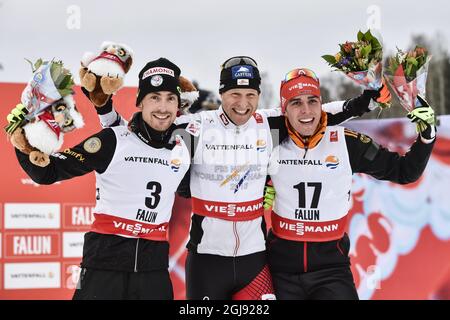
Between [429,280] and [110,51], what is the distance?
409 centimetres

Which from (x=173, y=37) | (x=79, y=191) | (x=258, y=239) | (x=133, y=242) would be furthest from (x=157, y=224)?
(x=173, y=37)

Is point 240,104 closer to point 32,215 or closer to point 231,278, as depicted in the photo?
point 231,278

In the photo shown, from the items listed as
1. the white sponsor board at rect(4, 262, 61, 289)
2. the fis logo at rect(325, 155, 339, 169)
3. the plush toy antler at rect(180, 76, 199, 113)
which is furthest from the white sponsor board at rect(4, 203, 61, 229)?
the fis logo at rect(325, 155, 339, 169)

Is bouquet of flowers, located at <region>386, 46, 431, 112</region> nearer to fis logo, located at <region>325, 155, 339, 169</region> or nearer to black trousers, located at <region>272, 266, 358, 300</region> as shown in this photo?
fis logo, located at <region>325, 155, 339, 169</region>

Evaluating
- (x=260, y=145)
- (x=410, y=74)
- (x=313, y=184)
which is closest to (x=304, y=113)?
(x=260, y=145)

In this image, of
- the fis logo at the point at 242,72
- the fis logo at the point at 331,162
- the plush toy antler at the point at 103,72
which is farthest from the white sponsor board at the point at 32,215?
the fis logo at the point at 331,162

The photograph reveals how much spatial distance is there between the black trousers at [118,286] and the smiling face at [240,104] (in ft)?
3.71

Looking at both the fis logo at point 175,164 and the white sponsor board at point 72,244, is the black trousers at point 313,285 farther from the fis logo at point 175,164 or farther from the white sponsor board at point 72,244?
the white sponsor board at point 72,244

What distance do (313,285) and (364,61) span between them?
1.47 meters

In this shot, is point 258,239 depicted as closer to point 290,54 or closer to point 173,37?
point 173,37

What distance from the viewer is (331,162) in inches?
162

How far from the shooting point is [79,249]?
6.69 metres

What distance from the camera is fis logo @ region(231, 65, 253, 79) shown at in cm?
412

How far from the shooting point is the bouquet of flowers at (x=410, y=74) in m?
4.12
